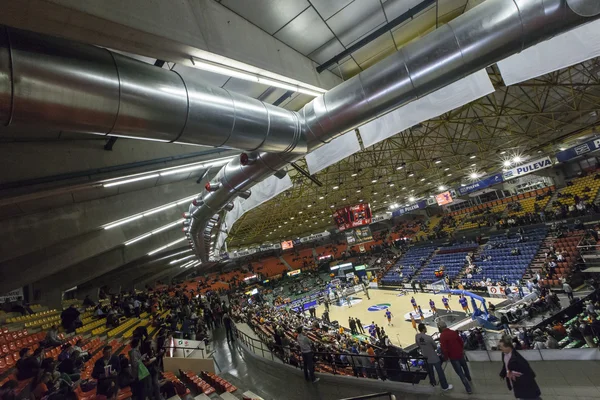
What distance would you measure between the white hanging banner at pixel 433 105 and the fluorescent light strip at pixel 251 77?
176 cm

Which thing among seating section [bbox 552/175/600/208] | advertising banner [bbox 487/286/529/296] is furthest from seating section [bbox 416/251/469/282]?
seating section [bbox 552/175/600/208]

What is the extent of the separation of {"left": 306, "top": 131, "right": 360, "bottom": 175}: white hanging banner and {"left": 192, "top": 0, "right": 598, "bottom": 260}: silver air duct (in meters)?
1.84

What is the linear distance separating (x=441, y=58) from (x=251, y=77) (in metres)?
2.44

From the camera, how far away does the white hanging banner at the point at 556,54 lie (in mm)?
3859

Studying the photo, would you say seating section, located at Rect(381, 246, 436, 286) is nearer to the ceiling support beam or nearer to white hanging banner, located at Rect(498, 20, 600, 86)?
white hanging banner, located at Rect(498, 20, 600, 86)

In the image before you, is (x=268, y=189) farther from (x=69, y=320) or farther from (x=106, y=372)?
(x=69, y=320)

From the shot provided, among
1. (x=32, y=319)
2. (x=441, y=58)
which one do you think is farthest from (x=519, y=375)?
(x=32, y=319)

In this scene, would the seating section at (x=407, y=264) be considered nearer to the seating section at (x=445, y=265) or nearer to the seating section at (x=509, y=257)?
the seating section at (x=445, y=265)

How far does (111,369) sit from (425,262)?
103ft

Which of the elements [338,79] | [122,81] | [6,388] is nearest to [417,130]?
[338,79]

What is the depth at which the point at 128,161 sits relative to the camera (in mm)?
6383

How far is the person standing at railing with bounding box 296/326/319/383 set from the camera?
243 inches

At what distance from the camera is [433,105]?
5.32 meters

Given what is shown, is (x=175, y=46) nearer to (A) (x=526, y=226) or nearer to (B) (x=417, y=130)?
(B) (x=417, y=130)
